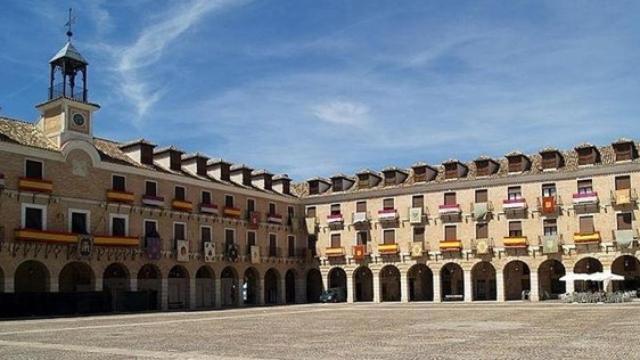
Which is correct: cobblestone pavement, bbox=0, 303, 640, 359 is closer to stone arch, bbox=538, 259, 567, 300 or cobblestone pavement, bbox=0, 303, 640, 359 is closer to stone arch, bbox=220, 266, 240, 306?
stone arch, bbox=220, 266, 240, 306

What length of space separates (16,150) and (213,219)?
18892 millimetres

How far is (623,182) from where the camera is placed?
5619cm

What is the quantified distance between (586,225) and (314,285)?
2796 centimetres

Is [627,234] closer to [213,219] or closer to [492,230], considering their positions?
[492,230]

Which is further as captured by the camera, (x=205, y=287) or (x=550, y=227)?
(x=205, y=287)

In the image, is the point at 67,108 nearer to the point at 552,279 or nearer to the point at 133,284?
the point at 133,284

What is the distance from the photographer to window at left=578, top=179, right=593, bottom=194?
5756 centimetres

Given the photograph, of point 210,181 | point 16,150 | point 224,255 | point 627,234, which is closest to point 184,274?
point 224,255

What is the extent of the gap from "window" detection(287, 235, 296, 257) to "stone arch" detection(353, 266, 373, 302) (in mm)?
6434

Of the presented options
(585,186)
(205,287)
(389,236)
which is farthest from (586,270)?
(205,287)

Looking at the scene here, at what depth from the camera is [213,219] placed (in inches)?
2375

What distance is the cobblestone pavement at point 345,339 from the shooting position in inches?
747

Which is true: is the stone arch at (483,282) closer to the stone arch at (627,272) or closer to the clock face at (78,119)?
the stone arch at (627,272)

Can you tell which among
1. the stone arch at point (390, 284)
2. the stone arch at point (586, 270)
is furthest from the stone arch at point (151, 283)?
the stone arch at point (586, 270)
